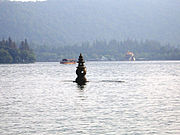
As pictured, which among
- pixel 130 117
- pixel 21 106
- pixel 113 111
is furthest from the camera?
pixel 21 106

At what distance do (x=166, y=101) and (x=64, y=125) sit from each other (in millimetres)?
18178

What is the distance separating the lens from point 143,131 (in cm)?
3203

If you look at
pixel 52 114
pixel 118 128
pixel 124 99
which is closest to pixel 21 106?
pixel 52 114

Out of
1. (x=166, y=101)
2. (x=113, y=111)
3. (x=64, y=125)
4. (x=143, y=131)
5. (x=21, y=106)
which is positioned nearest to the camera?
(x=143, y=131)

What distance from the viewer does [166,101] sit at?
164 feet

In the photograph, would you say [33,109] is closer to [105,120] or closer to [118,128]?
[105,120]

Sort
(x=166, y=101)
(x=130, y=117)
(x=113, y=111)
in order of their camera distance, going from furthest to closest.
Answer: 1. (x=166, y=101)
2. (x=113, y=111)
3. (x=130, y=117)

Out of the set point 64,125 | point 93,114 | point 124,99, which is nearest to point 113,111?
point 93,114

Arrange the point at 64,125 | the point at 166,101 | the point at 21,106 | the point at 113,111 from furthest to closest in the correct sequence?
the point at 166,101, the point at 21,106, the point at 113,111, the point at 64,125

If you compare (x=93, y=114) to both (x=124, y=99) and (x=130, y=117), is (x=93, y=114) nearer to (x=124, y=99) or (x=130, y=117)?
(x=130, y=117)

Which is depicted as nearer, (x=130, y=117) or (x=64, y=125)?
(x=64, y=125)

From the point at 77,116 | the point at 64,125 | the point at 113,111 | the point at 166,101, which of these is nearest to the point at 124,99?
the point at 166,101

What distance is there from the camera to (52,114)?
3994cm

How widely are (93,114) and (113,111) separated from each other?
2530 mm
